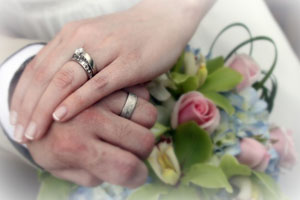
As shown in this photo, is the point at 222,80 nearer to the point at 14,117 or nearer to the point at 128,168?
the point at 128,168

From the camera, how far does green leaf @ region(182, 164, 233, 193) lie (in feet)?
1.46

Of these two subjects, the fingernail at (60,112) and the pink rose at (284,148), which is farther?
the pink rose at (284,148)

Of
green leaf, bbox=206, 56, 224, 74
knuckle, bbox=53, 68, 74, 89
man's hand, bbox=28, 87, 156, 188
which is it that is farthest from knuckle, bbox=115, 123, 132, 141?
green leaf, bbox=206, 56, 224, 74

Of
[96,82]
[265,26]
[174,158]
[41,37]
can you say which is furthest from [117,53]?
[265,26]

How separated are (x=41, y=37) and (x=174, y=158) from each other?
0.44 m

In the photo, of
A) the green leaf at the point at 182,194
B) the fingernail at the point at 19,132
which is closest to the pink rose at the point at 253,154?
the green leaf at the point at 182,194

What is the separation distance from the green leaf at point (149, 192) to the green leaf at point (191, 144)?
0.05 m

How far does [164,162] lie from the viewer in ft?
1.56

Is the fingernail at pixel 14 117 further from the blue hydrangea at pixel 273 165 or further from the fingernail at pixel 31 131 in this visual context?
the blue hydrangea at pixel 273 165

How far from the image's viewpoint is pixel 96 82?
48cm

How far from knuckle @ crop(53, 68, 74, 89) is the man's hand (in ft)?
0.16

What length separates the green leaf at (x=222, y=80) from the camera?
0.54 meters

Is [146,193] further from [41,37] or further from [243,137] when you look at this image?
[41,37]

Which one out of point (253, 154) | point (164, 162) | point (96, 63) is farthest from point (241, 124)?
point (96, 63)
